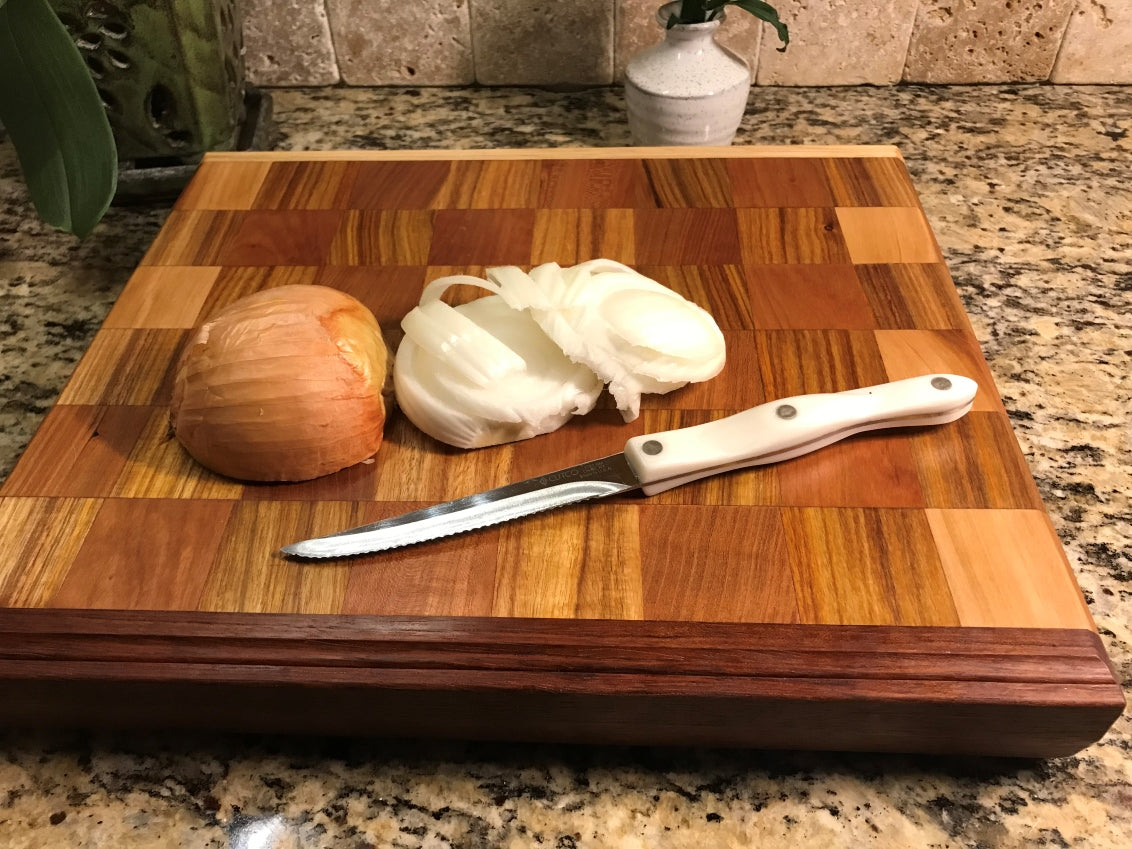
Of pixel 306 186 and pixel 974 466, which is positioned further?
pixel 306 186

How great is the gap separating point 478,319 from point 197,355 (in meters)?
0.22

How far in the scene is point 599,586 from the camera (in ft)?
2.04

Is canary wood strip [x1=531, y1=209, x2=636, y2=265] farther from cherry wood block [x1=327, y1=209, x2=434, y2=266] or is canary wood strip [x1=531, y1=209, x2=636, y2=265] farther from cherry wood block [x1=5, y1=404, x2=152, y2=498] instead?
cherry wood block [x1=5, y1=404, x2=152, y2=498]

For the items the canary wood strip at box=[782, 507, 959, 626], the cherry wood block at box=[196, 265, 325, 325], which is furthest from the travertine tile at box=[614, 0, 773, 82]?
the canary wood strip at box=[782, 507, 959, 626]

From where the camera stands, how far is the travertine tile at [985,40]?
4.23ft

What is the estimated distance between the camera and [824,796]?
24.0 inches

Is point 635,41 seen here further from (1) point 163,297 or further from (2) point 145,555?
(2) point 145,555

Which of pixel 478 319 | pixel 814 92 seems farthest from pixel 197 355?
pixel 814 92

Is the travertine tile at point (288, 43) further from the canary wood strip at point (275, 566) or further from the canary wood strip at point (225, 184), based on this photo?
the canary wood strip at point (275, 566)

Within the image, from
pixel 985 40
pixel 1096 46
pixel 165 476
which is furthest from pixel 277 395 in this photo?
pixel 1096 46

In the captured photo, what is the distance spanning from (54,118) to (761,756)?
0.74 metres

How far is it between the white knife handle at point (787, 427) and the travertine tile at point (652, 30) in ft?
2.52

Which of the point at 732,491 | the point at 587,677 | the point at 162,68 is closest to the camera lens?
the point at 587,677

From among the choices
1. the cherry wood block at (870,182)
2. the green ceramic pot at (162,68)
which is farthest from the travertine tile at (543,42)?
the cherry wood block at (870,182)
